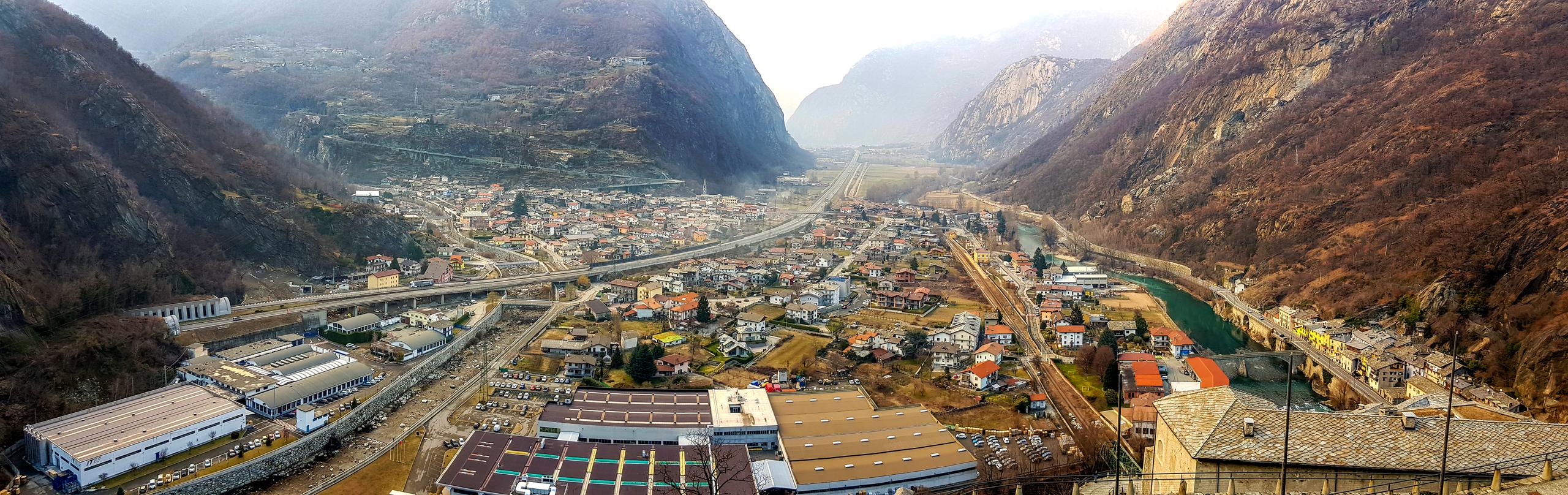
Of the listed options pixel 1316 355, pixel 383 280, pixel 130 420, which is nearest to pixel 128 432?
pixel 130 420

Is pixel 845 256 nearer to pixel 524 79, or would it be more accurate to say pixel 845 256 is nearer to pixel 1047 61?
pixel 524 79

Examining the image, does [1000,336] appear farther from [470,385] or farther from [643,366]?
[470,385]

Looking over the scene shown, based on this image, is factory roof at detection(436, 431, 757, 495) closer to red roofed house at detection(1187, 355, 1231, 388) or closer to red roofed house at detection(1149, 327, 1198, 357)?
red roofed house at detection(1187, 355, 1231, 388)

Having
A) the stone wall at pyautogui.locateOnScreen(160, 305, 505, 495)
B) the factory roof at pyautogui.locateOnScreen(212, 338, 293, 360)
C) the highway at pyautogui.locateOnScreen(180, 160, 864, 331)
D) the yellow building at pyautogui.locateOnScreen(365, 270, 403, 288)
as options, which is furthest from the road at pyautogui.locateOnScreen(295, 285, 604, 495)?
the yellow building at pyautogui.locateOnScreen(365, 270, 403, 288)

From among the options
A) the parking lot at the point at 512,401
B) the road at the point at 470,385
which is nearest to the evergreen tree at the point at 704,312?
the road at the point at 470,385

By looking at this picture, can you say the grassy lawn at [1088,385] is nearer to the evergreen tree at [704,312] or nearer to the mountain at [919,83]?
the evergreen tree at [704,312]

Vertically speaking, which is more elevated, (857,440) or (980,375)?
(980,375)
